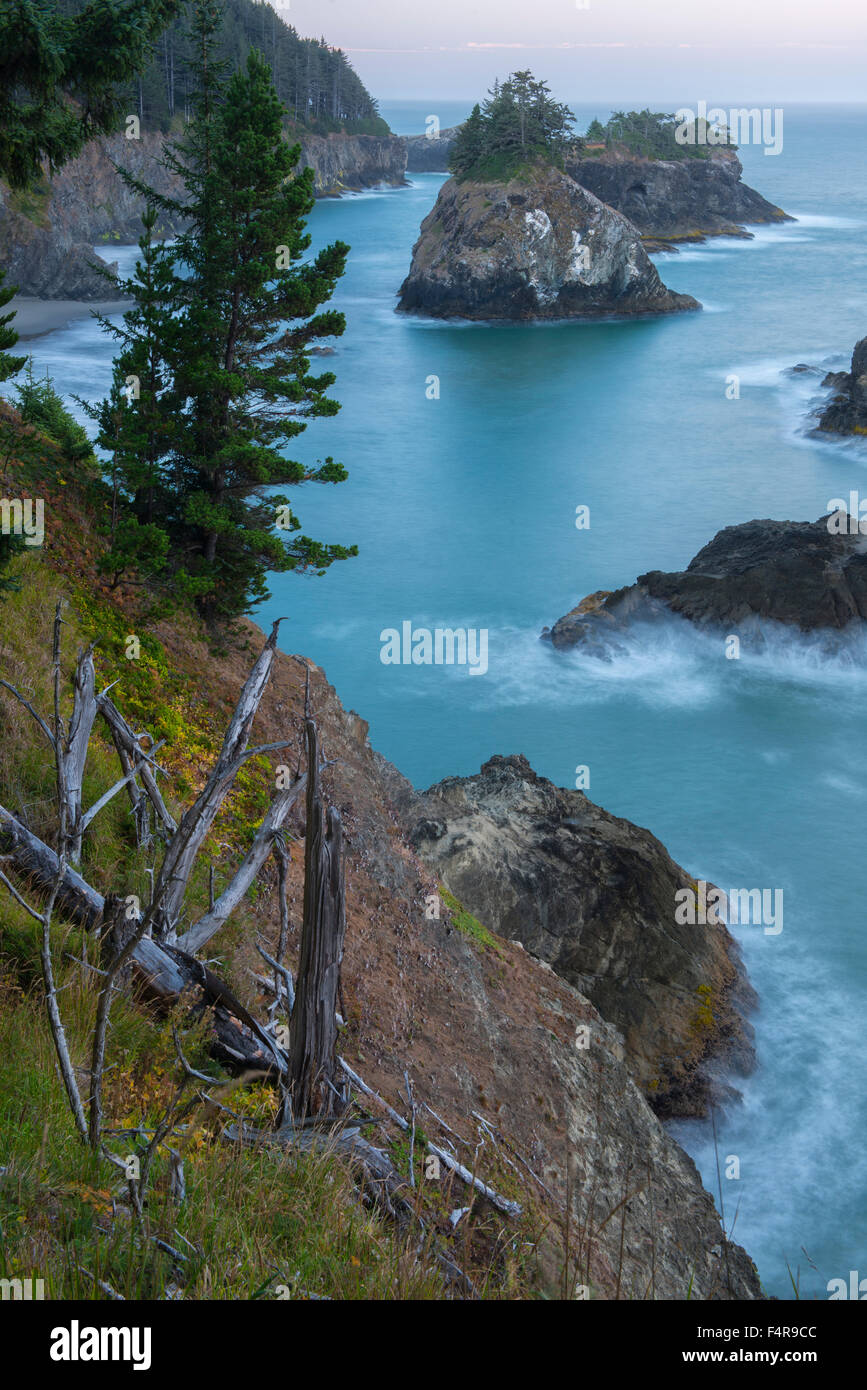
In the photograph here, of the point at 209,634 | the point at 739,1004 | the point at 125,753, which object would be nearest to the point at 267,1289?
the point at 125,753

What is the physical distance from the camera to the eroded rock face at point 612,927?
19812 millimetres

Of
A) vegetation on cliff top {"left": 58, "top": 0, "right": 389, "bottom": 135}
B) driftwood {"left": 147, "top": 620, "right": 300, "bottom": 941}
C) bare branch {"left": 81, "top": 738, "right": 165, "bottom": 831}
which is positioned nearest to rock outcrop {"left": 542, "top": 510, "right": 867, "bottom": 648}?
driftwood {"left": 147, "top": 620, "right": 300, "bottom": 941}

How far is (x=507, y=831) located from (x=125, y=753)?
14.1 m

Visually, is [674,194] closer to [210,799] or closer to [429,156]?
[429,156]

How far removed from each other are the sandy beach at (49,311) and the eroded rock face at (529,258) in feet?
77.4

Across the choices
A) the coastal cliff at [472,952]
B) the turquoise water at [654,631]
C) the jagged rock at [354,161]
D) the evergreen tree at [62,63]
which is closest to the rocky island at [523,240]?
the turquoise water at [654,631]

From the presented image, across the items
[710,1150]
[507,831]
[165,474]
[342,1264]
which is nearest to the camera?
[342,1264]

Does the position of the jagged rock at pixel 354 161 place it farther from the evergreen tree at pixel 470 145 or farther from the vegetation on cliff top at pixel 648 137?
the evergreen tree at pixel 470 145

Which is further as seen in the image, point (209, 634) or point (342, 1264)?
point (209, 634)

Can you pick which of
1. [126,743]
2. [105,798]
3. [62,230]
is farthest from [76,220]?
[105,798]
